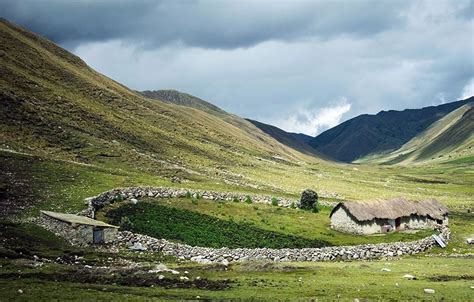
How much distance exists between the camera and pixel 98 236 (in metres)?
61.8

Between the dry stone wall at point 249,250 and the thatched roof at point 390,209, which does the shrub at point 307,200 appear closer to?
the thatched roof at point 390,209

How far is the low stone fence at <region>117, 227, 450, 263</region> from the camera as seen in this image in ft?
203

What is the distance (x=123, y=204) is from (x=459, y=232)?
5917 cm

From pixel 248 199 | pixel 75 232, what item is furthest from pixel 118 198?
pixel 248 199

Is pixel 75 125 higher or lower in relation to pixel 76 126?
higher

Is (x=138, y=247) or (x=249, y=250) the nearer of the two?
(x=138, y=247)

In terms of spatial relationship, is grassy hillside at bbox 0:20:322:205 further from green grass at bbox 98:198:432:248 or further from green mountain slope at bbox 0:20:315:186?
green grass at bbox 98:198:432:248

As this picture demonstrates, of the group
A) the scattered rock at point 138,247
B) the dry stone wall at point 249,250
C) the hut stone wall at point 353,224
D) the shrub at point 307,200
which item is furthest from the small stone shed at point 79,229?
A: the shrub at point 307,200

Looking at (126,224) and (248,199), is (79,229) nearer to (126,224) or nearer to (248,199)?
(126,224)

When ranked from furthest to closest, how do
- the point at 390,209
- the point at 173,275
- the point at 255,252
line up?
the point at 390,209 < the point at 255,252 < the point at 173,275

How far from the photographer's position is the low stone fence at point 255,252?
62.0m

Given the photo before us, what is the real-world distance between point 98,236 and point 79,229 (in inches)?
96.2

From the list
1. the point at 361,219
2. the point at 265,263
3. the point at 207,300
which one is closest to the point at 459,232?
the point at 361,219

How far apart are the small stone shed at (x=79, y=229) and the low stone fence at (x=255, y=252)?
1.68 metres
